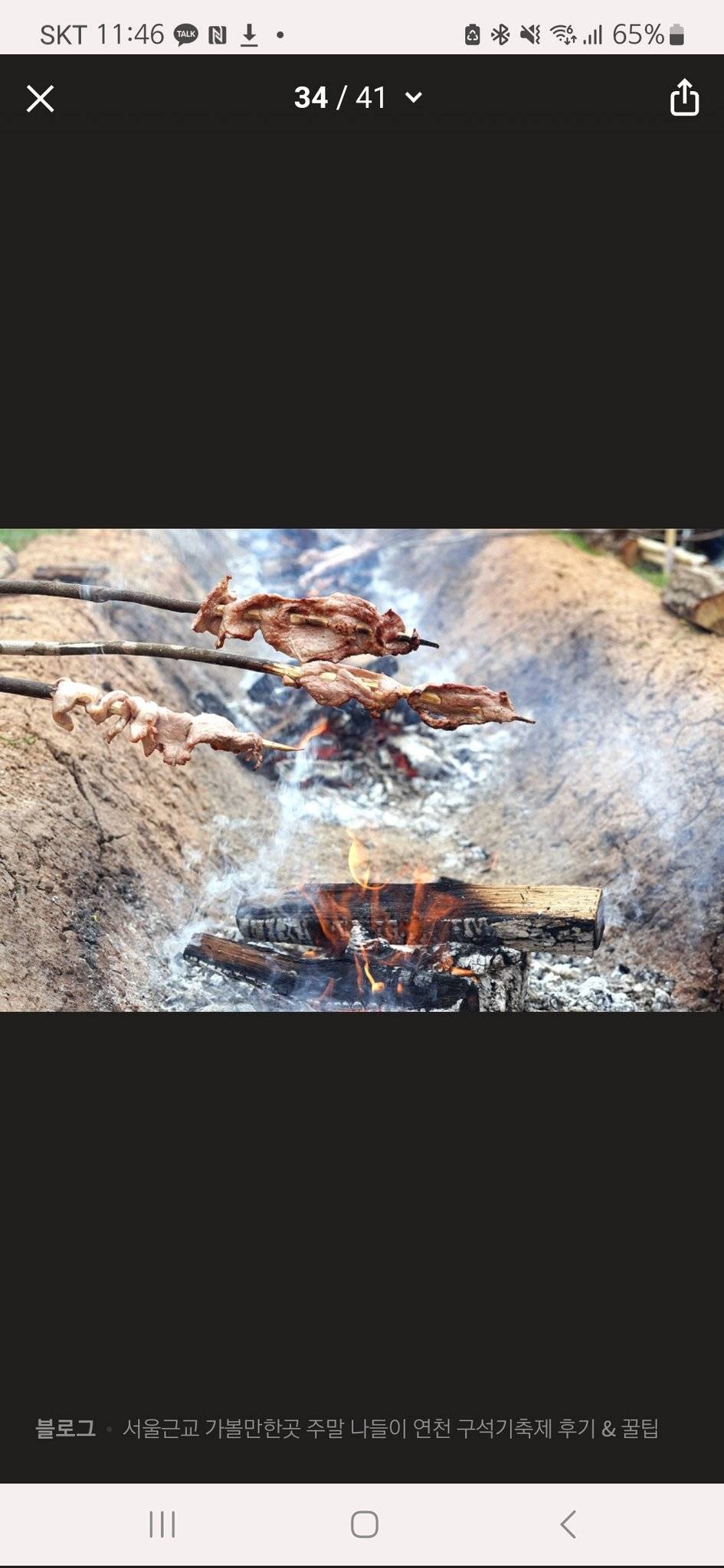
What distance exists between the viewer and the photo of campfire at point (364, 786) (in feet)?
15.3

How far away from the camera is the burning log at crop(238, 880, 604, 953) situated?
16.7ft

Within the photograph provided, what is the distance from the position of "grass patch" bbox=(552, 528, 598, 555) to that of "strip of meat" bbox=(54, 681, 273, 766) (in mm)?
5921

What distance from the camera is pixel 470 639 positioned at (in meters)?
9.16

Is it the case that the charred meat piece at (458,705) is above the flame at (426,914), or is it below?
above

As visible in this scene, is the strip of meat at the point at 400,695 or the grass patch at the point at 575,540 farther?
the grass patch at the point at 575,540

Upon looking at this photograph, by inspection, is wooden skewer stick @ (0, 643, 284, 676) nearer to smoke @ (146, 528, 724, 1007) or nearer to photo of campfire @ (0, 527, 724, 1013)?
photo of campfire @ (0, 527, 724, 1013)

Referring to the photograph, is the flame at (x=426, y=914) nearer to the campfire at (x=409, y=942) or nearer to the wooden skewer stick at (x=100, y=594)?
the campfire at (x=409, y=942)

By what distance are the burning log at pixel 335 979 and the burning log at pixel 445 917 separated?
0.11 meters

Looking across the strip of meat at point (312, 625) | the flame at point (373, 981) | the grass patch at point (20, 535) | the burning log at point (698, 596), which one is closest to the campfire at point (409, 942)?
the flame at point (373, 981)

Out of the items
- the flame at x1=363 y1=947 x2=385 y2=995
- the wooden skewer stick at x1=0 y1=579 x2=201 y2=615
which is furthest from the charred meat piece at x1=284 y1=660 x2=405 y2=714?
the flame at x1=363 y1=947 x2=385 y2=995

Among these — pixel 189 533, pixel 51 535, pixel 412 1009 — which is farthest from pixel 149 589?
pixel 412 1009
